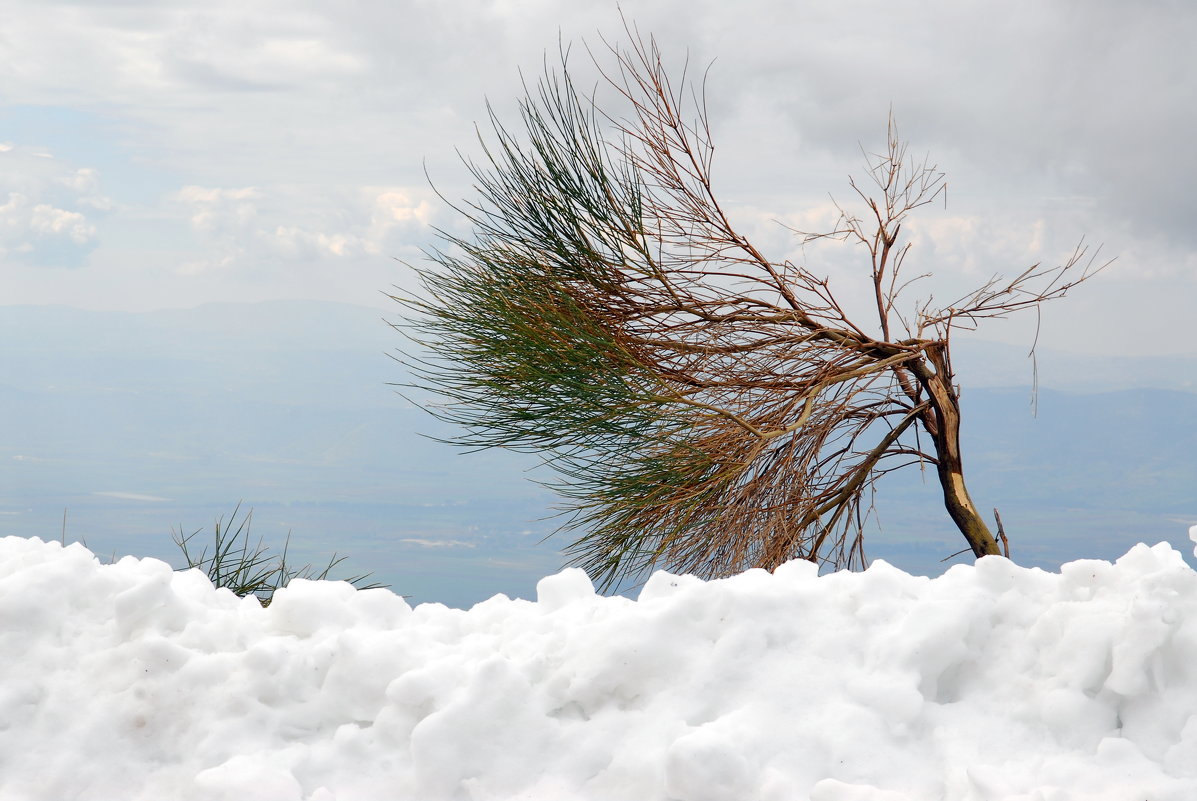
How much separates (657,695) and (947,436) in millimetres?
3805

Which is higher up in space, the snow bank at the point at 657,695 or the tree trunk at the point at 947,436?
the tree trunk at the point at 947,436

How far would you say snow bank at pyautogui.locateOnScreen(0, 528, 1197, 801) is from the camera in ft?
6.09

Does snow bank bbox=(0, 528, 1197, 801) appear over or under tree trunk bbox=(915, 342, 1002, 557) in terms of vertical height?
under

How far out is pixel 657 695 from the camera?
2.00 m

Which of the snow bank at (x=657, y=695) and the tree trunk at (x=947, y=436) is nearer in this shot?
the snow bank at (x=657, y=695)

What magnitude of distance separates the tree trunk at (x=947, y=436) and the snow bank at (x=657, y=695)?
120 inches

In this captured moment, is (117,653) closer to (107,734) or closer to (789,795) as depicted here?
(107,734)

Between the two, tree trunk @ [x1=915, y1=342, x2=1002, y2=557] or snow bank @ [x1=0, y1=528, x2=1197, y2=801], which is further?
tree trunk @ [x1=915, y1=342, x2=1002, y2=557]

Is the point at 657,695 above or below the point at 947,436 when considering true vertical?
below

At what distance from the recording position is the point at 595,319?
4.66m

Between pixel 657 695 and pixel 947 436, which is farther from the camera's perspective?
pixel 947 436

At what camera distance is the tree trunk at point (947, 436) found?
5.28m

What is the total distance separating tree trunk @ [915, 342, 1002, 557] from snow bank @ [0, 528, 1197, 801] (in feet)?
10.0

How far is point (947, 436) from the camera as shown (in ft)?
17.5
